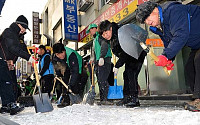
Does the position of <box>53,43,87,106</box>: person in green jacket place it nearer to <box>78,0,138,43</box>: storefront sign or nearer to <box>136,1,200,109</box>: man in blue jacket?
<box>136,1,200,109</box>: man in blue jacket

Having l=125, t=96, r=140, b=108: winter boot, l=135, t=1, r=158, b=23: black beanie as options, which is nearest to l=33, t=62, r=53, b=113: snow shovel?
l=125, t=96, r=140, b=108: winter boot

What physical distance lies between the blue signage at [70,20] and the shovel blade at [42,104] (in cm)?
690

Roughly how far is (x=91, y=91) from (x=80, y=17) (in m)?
7.56

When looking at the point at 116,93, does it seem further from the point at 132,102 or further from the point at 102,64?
the point at 102,64

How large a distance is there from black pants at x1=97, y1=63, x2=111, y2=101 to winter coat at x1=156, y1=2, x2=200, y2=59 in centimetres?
193

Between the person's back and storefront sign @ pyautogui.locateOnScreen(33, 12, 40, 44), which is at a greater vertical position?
→ storefront sign @ pyautogui.locateOnScreen(33, 12, 40, 44)

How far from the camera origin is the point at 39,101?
10.8 ft

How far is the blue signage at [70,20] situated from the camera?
10.1m

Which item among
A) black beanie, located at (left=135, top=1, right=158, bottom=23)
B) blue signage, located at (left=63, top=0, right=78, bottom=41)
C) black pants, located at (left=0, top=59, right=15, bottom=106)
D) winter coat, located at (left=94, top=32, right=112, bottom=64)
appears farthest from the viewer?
blue signage, located at (left=63, top=0, right=78, bottom=41)

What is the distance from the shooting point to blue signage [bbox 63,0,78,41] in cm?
1014

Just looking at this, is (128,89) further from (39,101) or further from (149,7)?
(149,7)

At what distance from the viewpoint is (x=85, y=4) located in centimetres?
1001

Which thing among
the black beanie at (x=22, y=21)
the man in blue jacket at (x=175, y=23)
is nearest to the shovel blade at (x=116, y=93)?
the man in blue jacket at (x=175, y=23)

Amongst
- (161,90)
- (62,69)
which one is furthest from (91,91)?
(161,90)
